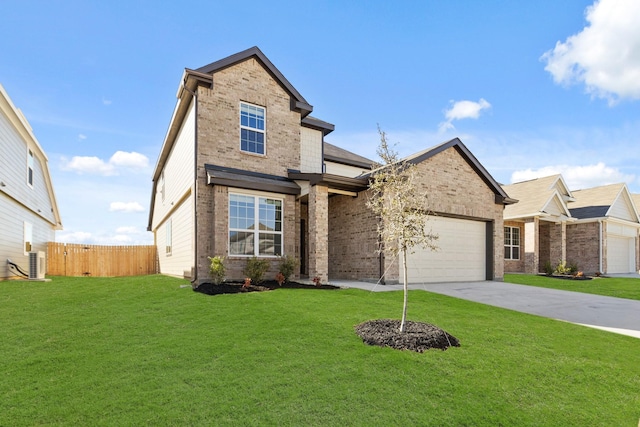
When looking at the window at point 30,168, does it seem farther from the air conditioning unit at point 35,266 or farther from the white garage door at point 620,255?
the white garage door at point 620,255

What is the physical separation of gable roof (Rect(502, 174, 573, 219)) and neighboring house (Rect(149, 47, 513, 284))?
5681mm

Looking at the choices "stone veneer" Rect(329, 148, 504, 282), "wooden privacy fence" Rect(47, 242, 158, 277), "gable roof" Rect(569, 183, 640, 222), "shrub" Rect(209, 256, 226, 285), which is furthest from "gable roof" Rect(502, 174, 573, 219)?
"wooden privacy fence" Rect(47, 242, 158, 277)

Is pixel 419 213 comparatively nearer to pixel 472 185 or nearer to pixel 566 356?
pixel 566 356

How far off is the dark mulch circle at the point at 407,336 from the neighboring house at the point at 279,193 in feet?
18.1

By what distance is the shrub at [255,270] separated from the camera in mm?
11188

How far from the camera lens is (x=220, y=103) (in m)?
12.3

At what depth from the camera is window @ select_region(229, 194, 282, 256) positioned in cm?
1187

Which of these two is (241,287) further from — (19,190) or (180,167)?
(19,190)

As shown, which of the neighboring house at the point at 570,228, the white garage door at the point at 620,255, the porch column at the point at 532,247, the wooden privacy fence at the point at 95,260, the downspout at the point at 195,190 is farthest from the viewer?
the white garage door at the point at 620,255

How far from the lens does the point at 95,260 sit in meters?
19.5

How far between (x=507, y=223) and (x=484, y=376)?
19.5 metres

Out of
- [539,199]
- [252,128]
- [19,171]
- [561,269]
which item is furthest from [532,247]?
[19,171]

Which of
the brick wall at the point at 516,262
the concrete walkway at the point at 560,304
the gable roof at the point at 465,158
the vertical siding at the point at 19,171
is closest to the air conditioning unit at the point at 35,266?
the vertical siding at the point at 19,171

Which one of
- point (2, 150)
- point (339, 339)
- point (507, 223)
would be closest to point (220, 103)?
point (2, 150)
